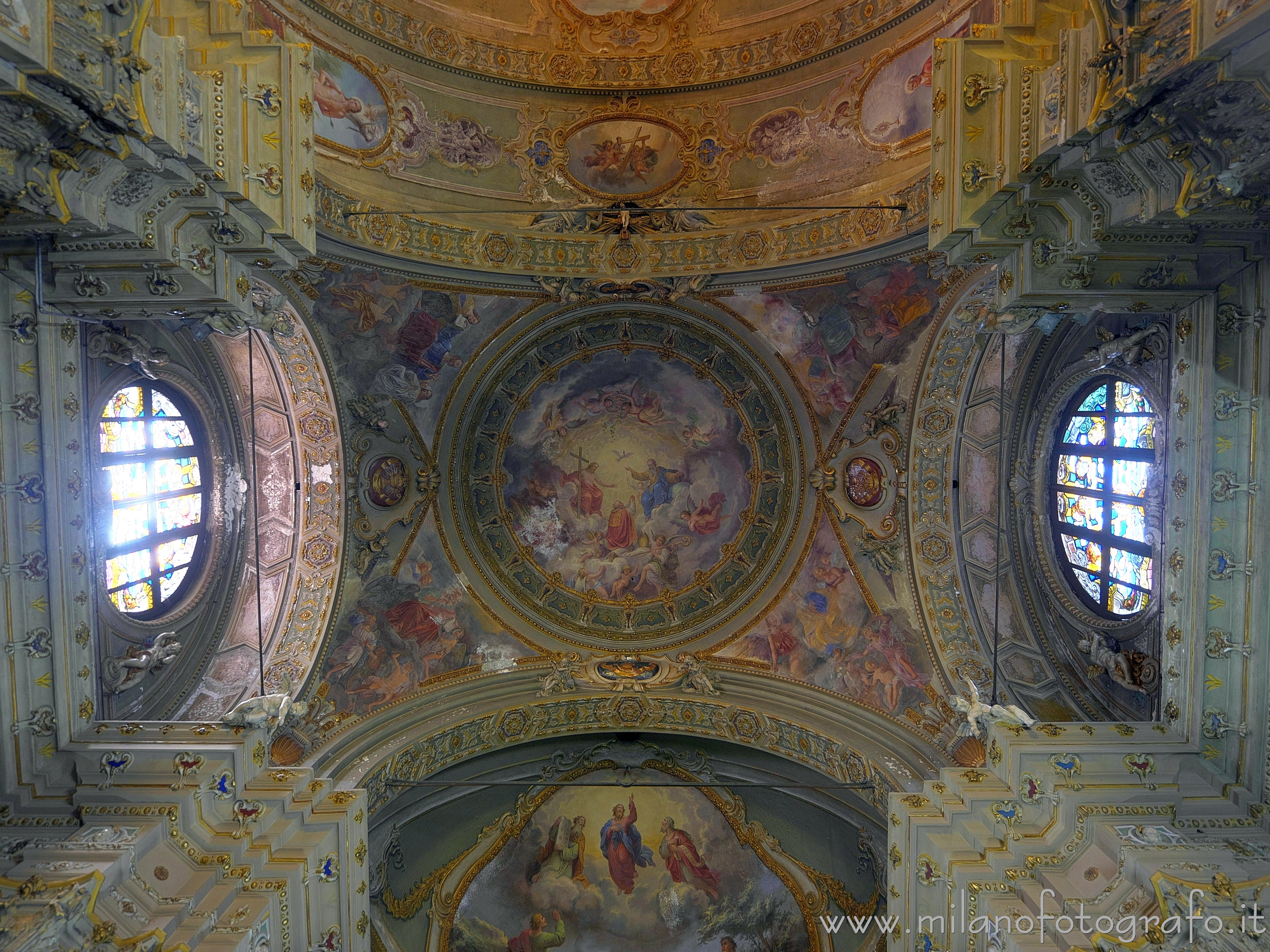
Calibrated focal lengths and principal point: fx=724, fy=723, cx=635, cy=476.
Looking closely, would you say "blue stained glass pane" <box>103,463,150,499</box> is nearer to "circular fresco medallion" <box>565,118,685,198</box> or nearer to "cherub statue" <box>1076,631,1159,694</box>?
"circular fresco medallion" <box>565,118,685,198</box>

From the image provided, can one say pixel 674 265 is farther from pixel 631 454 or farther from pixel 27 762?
pixel 27 762

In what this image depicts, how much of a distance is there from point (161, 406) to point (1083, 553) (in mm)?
15682

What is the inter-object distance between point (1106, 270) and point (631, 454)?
10.2 metres

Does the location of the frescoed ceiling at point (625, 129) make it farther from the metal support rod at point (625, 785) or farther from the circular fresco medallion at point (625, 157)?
the metal support rod at point (625, 785)

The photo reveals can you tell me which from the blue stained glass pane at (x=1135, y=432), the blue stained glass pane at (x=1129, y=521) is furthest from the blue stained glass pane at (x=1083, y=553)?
the blue stained glass pane at (x=1135, y=432)

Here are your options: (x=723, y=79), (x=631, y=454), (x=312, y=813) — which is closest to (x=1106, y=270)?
Result: (x=723, y=79)

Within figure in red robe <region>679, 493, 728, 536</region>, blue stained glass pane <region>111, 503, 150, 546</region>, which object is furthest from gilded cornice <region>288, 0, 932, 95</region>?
blue stained glass pane <region>111, 503, 150, 546</region>

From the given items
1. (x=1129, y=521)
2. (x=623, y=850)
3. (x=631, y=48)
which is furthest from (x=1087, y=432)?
(x=623, y=850)

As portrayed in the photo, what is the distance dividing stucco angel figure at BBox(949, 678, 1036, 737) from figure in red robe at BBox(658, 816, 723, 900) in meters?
5.90

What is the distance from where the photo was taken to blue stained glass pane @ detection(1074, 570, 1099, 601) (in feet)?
39.2

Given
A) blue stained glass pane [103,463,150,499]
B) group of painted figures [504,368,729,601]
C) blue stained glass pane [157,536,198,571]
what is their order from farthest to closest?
group of painted figures [504,368,729,601] < blue stained glass pane [157,536,198,571] < blue stained glass pane [103,463,150,499]

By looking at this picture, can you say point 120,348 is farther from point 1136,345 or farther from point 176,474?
point 1136,345

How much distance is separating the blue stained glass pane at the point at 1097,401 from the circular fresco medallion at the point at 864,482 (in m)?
3.69

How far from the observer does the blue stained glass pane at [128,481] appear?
11.1 m
